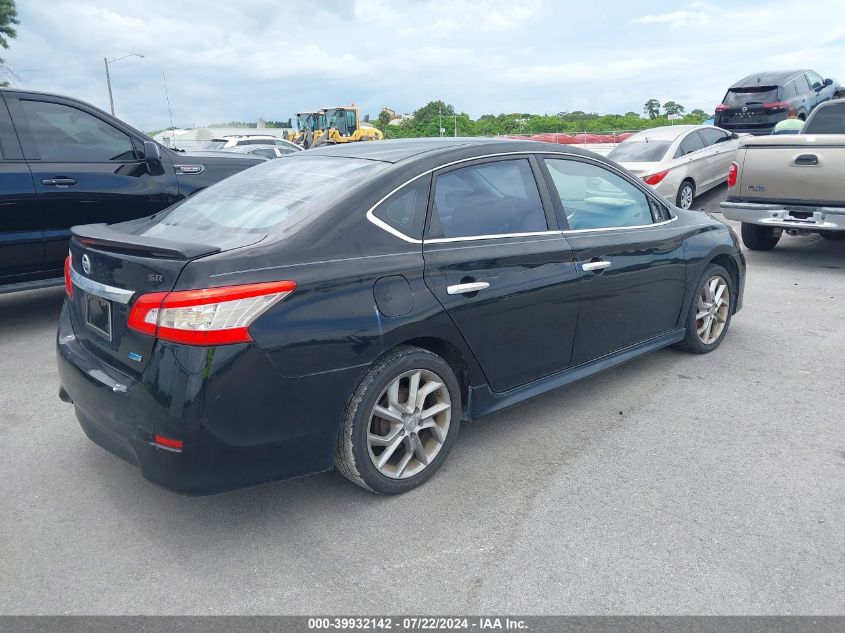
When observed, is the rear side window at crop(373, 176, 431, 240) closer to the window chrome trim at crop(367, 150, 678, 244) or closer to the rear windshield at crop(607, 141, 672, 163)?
the window chrome trim at crop(367, 150, 678, 244)

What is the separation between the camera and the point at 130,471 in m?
3.61

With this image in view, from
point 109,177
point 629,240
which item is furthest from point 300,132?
point 629,240

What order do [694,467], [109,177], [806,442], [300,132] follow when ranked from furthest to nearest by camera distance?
1. [300,132]
2. [109,177]
3. [806,442]
4. [694,467]

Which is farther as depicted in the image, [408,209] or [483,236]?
[483,236]

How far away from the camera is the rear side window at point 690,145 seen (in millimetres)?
11844

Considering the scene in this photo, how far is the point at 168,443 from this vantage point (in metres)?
2.75

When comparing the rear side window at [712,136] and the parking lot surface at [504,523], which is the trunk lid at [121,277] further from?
the rear side window at [712,136]

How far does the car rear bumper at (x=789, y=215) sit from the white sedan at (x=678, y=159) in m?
2.81

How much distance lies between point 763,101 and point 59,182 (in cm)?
1603

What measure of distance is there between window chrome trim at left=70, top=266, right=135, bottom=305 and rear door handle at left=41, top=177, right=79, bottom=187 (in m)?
2.84

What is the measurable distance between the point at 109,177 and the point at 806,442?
5.60 m

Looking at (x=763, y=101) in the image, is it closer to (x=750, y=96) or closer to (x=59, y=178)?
(x=750, y=96)

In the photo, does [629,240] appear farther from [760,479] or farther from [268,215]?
[268,215]

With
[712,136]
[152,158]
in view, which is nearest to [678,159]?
[712,136]
